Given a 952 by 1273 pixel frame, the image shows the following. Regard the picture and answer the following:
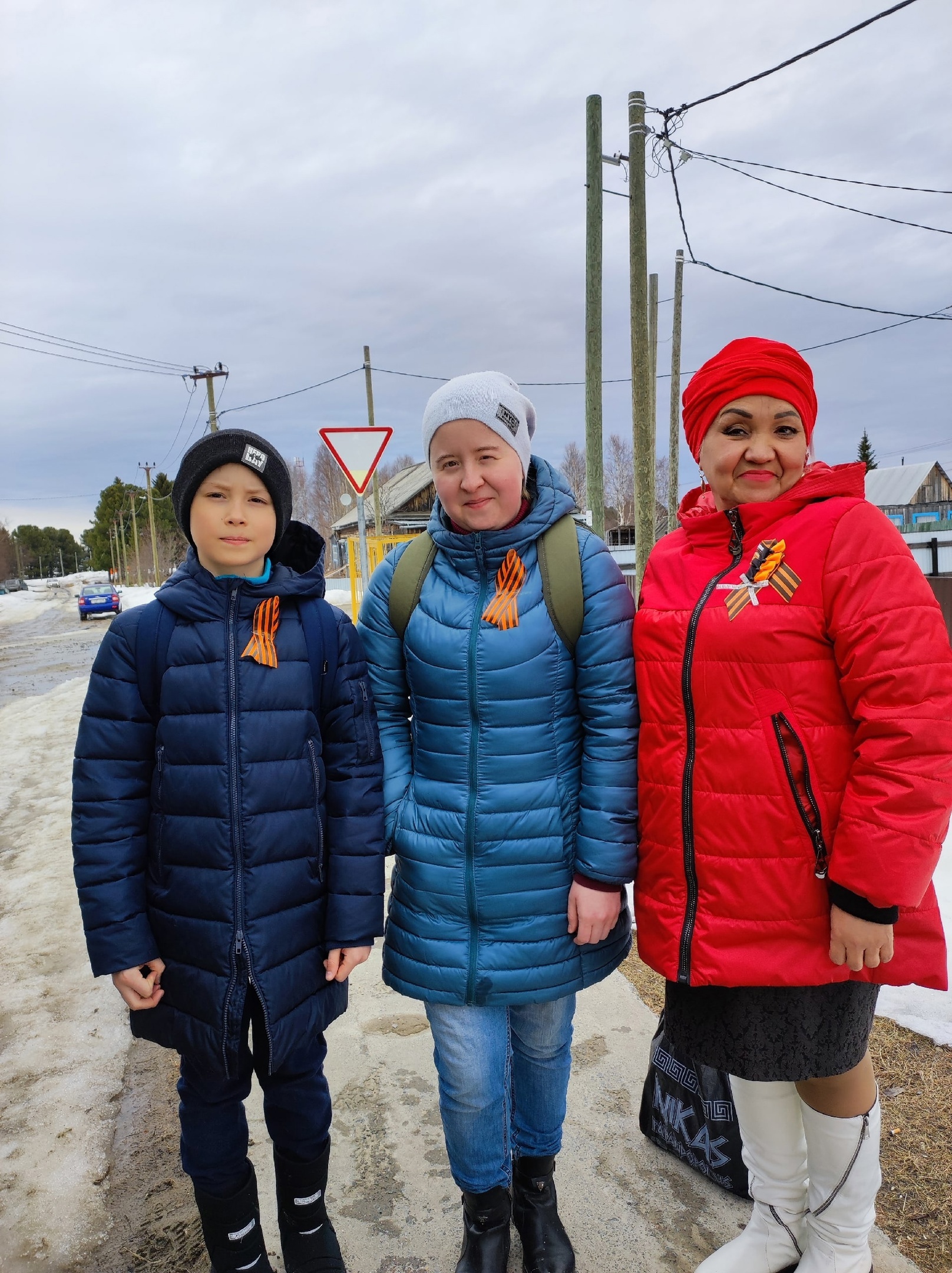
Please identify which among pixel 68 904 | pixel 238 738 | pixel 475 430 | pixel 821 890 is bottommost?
pixel 68 904

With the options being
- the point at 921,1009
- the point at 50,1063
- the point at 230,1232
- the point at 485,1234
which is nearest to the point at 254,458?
the point at 230,1232

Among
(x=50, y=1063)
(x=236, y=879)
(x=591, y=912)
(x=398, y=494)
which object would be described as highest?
(x=398, y=494)

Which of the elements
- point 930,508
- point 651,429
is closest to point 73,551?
point 930,508

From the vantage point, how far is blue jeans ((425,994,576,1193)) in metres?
1.89

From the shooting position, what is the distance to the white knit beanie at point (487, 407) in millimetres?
1866

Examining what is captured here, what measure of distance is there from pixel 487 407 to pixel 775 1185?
187cm

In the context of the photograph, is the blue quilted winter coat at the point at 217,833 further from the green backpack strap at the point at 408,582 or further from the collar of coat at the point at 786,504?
the collar of coat at the point at 786,504

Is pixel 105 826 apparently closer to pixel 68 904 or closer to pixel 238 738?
pixel 238 738

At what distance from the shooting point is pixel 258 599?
190 cm

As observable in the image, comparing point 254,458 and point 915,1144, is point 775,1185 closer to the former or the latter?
point 915,1144

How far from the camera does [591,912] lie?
181 centimetres

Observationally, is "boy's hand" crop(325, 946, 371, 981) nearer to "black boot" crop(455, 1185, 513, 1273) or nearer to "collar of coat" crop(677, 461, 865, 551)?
"black boot" crop(455, 1185, 513, 1273)

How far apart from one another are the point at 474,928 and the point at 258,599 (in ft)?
2.98

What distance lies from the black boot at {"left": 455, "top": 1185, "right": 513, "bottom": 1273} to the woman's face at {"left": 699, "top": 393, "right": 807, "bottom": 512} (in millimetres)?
1695
